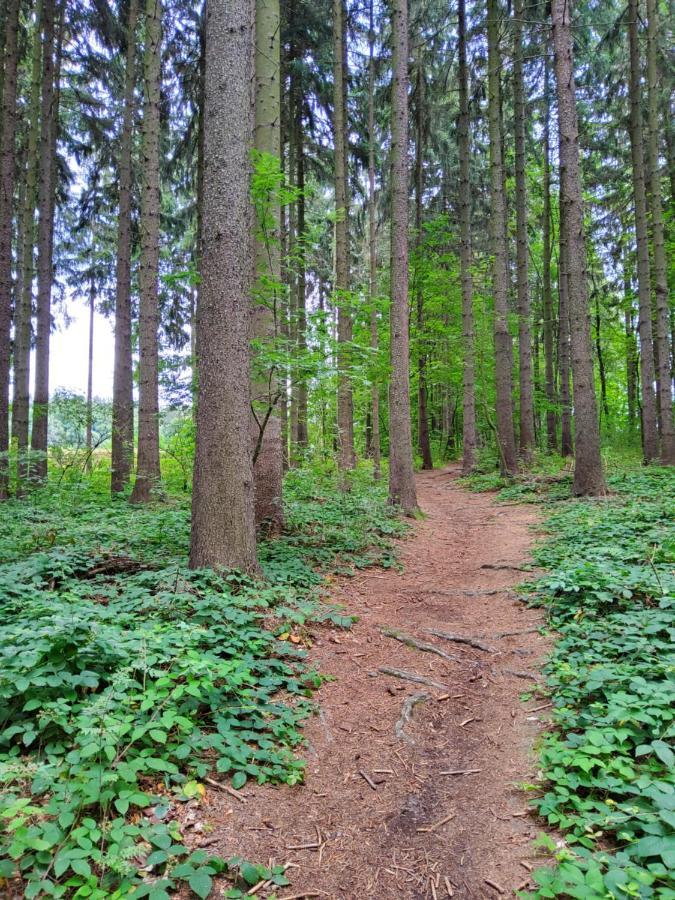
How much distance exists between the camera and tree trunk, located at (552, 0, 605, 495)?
9094 millimetres

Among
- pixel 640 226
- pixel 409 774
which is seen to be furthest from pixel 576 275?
pixel 409 774

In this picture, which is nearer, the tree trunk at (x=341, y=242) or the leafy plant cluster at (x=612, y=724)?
the leafy plant cluster at (x=612, y=724)

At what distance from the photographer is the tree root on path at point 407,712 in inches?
123

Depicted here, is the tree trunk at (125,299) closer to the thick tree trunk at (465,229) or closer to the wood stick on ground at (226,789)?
the thick tree trunk at (465,229)

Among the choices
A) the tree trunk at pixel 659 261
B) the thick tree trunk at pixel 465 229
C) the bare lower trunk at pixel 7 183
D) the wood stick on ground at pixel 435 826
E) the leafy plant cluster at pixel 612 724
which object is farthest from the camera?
the thick tree trunk at pixel 465 229

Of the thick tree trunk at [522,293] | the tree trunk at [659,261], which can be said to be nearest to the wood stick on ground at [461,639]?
the tree trunk at [659,261]

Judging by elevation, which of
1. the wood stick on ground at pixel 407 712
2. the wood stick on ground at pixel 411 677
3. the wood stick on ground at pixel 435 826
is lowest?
the wood stick on ground at pixel 435 826

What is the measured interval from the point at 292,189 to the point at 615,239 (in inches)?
693

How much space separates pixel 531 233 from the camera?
21.4 metres

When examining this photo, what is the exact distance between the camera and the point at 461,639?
4352mm

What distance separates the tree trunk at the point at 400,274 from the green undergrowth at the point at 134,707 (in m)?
4.39

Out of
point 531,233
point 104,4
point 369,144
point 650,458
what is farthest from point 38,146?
point 531,233

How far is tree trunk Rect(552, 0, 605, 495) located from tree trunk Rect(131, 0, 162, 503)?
24.0ft

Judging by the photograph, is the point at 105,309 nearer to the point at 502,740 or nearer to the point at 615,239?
the point at 615,239
